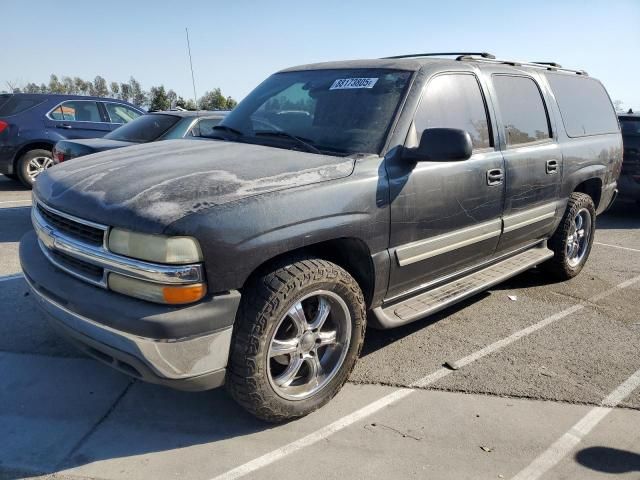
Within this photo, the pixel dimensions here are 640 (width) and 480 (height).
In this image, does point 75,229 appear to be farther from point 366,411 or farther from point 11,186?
point 11,186

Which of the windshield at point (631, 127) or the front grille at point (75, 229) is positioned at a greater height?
the front grille at point (75, 229)

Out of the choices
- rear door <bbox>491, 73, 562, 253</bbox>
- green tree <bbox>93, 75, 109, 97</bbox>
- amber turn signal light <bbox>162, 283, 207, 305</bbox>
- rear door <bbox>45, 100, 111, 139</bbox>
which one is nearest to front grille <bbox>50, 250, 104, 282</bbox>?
amber turn signal light <bbox>162, 283, 207, 305</bbox>

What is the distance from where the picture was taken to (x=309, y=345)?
9.57 ft

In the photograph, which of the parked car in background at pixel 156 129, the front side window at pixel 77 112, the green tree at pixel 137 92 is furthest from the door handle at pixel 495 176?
the green tree at pixel 137 92

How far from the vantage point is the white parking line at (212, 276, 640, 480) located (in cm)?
255

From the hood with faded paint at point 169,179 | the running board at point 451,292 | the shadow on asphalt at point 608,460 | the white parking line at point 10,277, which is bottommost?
the shadow on asphalt at point 608,460

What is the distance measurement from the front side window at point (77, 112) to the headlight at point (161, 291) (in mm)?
8795

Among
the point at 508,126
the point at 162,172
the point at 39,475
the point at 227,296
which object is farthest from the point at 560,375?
the point at 39,475

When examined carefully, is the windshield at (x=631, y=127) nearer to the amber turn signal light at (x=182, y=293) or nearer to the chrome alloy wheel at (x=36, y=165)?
the amber turn signal light at (x=182, y=293)

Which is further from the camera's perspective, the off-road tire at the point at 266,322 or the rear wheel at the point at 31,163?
the rear wheel at the point at 31,163

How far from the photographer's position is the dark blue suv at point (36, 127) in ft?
30.8

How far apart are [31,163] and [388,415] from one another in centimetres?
904

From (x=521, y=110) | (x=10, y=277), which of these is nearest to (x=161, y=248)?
(x=521, y=110)

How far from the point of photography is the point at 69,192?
2.72m
